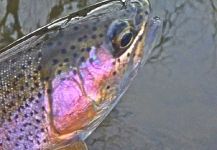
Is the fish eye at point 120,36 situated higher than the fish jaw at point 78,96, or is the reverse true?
the fish eye at point 120,36

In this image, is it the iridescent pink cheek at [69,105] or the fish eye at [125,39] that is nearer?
the iridescent pink cheek at [69,105]

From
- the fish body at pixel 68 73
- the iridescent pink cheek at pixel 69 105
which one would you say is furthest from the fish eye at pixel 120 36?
the iridescent pink cheek at pixel 69 105

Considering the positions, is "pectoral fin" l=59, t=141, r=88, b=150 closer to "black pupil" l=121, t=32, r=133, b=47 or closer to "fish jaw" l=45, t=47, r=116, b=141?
"fish jaw" l=45, t=47, r=116, b=141

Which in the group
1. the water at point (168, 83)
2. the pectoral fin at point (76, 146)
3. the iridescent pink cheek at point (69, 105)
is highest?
the iridescent pink cheek at point (69, 105)

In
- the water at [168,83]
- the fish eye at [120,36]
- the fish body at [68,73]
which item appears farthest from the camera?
the water at [168,83]

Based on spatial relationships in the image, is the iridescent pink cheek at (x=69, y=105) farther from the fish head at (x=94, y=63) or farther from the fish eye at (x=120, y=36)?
the fish eye at (x=120, y=36)

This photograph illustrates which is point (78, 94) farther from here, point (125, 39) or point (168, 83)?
point (168, 83)

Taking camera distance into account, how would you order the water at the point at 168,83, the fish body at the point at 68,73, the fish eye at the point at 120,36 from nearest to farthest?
the fish body at the point at 68,73 < the fish eye at the point at 120,36 < the water at the point at 168,83

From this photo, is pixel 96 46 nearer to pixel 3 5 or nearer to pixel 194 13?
pixel 194 13

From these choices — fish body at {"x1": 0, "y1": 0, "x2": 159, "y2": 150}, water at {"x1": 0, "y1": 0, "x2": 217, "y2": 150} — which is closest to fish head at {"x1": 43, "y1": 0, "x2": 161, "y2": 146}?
fish body at {"x1": 0, "y1": 0, "x2": 159, "y2": 150}
